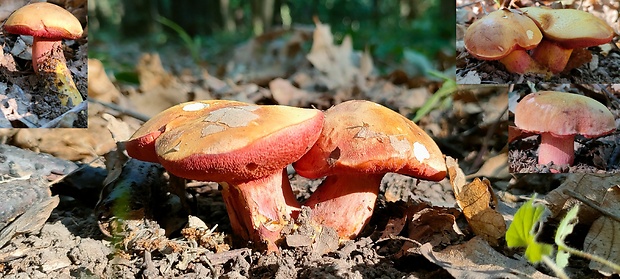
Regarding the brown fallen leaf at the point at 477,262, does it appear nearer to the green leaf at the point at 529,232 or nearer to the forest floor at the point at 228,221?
the forest floor at the point at 228,221

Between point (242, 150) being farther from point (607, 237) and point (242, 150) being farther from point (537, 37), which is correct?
point (537, 37)

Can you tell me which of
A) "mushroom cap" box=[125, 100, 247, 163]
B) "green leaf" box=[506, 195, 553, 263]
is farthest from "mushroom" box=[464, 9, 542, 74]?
"mushroom cap" box=[125, 100, 247, 163]

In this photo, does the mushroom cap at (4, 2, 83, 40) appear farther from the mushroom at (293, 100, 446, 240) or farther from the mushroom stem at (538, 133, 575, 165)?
the mushroom stem at (538, 133, 575, 165)

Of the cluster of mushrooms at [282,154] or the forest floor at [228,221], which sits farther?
the forest floor at [228,221]

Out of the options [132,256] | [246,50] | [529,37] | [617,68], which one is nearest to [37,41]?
[132,256]

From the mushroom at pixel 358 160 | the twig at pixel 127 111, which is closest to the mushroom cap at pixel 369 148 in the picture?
the mushroom at pixel 358 160
